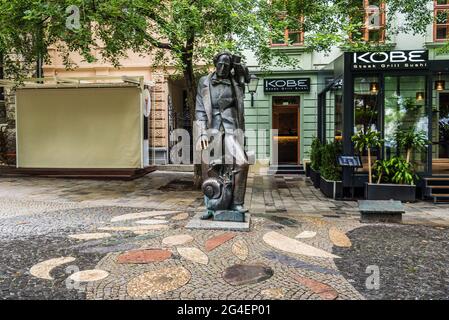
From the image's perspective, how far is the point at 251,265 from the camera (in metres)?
4.42

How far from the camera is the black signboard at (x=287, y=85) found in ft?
54.0

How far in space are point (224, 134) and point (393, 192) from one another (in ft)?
18.1

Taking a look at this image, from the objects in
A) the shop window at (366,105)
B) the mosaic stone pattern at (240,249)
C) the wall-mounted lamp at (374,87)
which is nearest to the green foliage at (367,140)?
the shop window at (366,105)

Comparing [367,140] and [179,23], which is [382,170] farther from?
[179,23]

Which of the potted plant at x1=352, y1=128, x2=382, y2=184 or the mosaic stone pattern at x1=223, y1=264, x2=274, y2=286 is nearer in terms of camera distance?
the mosaic stone pattern at x1=223, y1=264, x2=274, y2=286

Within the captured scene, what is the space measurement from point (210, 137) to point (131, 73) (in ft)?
39.8

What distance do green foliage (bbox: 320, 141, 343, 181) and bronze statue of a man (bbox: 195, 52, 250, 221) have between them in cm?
510

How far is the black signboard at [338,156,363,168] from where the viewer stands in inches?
388

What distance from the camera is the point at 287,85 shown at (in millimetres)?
16562

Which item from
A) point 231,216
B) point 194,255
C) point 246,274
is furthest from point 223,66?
point 246,274

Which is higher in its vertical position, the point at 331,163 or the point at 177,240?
the point at 331,163

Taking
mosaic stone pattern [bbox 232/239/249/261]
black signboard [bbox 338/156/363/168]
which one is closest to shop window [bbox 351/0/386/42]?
black signboard [bbox 338/156/363/168]

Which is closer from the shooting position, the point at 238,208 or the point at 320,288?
the point at 320,288

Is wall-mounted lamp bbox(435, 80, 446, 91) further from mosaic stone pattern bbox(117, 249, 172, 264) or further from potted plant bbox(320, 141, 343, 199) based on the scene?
mosaic stone pattern bbox(117, 249, 172, 264)
